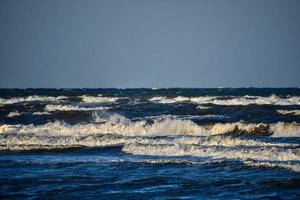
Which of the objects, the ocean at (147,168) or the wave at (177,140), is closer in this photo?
the ocean at (147,168)

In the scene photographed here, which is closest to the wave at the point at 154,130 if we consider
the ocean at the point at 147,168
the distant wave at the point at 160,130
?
the distant wave at the point at 160,130

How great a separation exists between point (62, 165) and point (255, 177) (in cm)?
560

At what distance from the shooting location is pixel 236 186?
1267cm

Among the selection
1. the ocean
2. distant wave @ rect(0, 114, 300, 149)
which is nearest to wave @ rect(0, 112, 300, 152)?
distant wave @ rect(0, 114, 300, 149)

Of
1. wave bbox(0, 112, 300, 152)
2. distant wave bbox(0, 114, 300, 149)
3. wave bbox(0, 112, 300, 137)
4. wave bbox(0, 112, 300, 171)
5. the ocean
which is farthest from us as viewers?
wave bbox(0, 112, 300, 137)

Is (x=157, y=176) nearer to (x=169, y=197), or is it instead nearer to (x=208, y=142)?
(x=169, y=197)

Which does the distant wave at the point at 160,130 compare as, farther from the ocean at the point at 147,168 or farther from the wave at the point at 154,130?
the ocean at the point at 147,168

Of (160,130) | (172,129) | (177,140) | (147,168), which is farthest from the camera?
(172,129)

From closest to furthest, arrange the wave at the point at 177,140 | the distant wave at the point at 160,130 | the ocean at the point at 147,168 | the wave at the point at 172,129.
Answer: the ocean at the point at 147,168 → the wave at the point at 177,140 → the distant wave at the point at 160,130 → the wave at the point at 172,129

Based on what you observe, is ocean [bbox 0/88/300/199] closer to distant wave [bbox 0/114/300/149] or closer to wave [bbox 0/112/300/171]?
wave [bbox 0/112/300/171]

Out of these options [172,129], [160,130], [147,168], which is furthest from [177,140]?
[147,168]

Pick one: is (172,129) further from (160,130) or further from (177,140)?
(177,140)

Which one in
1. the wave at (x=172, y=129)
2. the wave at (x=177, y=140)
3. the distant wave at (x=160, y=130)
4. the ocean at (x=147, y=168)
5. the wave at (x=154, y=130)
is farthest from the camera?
the wave at (x=172, y=129)

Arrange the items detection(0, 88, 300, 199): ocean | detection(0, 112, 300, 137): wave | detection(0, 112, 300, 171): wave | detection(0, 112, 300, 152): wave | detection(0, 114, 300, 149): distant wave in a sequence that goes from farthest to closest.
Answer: detection(0, 112, 300, 137): wave, detection(0, 114, 300, 149): distant wave, detection(0, 112, 300, 152): wave, detection(0, 112, 300, 171): wave, detection(0, 88, 300, 199): ocean
